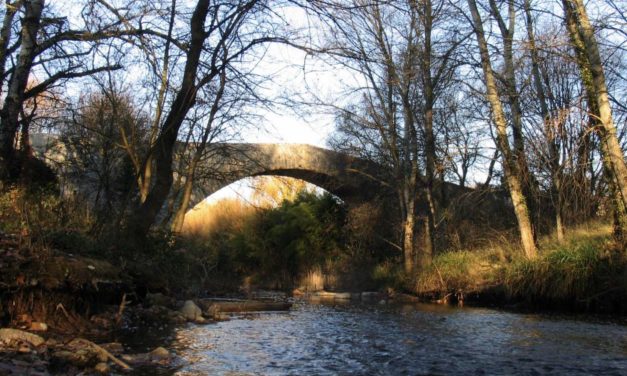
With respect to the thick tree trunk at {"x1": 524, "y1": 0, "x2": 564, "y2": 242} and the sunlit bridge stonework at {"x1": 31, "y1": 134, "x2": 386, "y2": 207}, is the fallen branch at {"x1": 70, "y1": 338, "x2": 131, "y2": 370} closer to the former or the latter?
the thick tree trunk at {"x1": 524, "y1": 0, "x2": 564, "y2": 242}

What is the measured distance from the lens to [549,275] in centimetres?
1188

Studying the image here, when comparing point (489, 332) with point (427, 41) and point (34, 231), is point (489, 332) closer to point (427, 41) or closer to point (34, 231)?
point (34, 231)

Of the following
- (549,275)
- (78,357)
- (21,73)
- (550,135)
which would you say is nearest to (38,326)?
(78,357)

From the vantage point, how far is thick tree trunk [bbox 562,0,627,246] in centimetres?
1047

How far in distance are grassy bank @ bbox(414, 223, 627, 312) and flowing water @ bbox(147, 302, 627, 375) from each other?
1.25m

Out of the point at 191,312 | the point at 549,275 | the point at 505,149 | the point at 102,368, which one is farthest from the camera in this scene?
the point at 505,149

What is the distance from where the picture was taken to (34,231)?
6.77 m

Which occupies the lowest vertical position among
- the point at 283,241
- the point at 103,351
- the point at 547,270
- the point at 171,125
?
the point at 103,351

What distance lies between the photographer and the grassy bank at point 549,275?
10.8 m

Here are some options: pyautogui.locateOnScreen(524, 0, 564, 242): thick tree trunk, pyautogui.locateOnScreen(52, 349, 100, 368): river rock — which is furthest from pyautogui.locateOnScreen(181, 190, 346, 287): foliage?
pyautogui.locateOnScreen(52, 349, 100, 368): river rock

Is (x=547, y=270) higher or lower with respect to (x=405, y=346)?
higher

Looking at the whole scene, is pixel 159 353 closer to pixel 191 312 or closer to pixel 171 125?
pixel 191 312

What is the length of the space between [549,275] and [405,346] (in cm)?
641

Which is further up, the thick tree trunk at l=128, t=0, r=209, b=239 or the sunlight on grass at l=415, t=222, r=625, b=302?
the thick tree trunk at l=128, t=0, r=209, b=239
